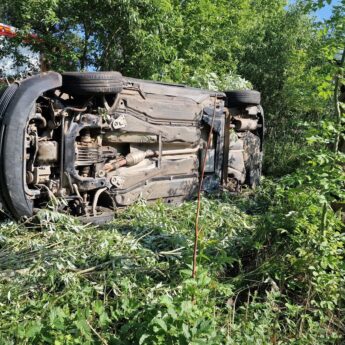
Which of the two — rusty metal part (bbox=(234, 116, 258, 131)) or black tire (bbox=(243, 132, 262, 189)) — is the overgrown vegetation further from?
rusty metal part (bbox=(234, 116, 258, 131))

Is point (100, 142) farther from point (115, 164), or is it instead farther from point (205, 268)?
point (205, 268)

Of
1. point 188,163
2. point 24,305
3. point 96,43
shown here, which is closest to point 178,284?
point 24,305

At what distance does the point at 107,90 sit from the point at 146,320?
3.05m

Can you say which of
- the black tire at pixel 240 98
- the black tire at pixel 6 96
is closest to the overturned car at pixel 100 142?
the black tire at pixel 6 96

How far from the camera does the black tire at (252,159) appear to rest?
8.44 m

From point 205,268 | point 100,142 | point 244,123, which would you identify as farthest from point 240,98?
point 205,268

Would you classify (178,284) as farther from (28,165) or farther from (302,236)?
(28,165)

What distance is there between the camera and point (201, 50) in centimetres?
1290

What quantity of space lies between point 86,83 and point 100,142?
780mm

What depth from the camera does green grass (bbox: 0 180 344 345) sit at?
9.08ft

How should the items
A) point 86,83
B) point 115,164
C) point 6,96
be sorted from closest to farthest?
point 6,96 < point 86,83 < point 115,164

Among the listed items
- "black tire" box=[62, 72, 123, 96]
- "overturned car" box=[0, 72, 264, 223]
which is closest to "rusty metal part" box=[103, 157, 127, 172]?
"overturned car" box=[0, 72, 264, 223]

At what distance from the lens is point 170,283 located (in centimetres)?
355

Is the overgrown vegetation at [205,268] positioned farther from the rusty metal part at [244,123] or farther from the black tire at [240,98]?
the black tire at [240,98]
